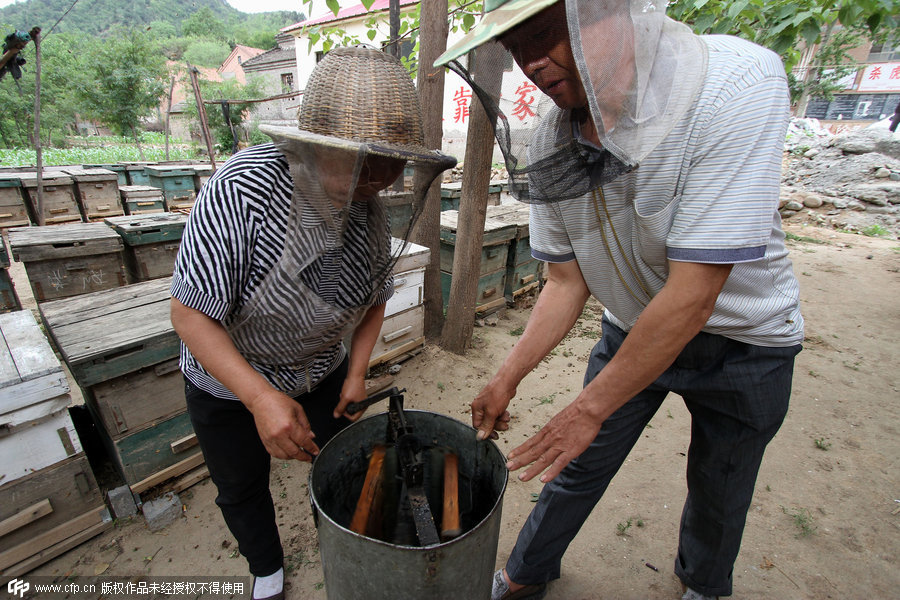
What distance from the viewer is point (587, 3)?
32.5 inches

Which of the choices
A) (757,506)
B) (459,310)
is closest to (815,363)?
(757,506)

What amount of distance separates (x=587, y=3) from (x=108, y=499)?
10.5ft

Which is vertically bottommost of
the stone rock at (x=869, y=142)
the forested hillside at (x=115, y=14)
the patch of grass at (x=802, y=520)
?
the patch of grass at (x=802, y=520)

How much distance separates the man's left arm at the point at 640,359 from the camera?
3.33ft

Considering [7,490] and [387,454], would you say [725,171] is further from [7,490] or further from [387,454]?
[7,490]

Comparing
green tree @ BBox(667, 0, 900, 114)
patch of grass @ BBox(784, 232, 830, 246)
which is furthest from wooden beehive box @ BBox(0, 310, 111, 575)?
patch of grass @ BBox(784, 232, 830, 246)

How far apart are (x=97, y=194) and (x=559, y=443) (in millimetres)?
8606

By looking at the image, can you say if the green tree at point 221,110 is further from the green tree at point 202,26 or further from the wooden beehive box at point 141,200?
the green tree at point 202,26

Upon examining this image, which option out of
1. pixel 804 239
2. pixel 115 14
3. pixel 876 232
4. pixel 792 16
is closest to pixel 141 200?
pixel 792 16

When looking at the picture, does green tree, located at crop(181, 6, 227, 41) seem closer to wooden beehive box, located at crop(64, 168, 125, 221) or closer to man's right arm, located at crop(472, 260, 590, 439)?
wooden beehive box, located at crop(64, 168, 125, 221)

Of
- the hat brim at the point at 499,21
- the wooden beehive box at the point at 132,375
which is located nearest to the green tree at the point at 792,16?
the hat brim at the point at 499,21

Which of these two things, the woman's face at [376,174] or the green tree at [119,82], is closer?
the woman's face at [376,174]

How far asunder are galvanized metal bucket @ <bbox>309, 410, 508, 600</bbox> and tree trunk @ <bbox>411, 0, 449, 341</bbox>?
78.2 inches

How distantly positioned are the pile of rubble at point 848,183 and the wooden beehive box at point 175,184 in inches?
531
